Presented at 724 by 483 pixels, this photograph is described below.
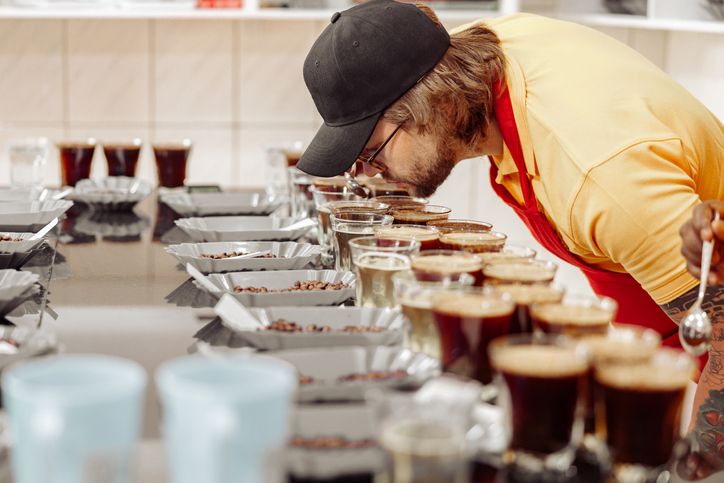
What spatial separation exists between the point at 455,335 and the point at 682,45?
3.19 meters

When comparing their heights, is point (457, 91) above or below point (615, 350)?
above

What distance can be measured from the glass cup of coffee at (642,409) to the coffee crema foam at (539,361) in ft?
0.09

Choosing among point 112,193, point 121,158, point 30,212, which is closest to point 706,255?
point 30,212

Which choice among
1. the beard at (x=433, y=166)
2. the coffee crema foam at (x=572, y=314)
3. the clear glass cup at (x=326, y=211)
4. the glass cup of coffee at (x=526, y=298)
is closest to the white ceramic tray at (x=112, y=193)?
the clear glass cup at (x=326, y=211)

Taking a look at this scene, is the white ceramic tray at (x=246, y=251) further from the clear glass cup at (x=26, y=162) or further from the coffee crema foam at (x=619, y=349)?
the clear glass cup at (x=26, y=162)

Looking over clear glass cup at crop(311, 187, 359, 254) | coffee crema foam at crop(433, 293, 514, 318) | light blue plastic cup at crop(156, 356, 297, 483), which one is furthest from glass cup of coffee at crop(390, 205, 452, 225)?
light blue plastic cup at crop(156, 356, 297, 483)

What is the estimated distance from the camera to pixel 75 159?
9.91 feet

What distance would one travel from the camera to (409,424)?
881 mm

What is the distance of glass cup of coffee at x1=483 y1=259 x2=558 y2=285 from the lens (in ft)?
4.36

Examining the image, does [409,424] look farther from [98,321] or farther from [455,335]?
[98,321]

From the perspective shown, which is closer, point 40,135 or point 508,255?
point 508,255

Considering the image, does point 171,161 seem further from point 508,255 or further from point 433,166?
point 508,255

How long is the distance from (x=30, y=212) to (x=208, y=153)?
2.20m

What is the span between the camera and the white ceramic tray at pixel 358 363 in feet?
3.78
